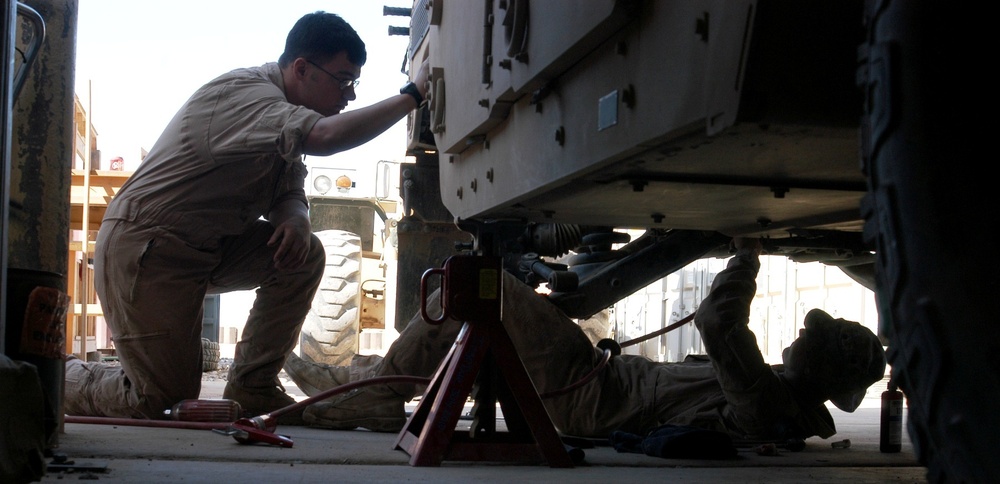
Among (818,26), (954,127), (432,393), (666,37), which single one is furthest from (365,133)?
(954,127)

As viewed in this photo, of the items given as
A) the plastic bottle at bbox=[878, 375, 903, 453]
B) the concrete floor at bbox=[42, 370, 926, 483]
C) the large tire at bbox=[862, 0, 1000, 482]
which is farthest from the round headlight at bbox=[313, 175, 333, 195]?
the large tire at bbox=[862, 0, 1000, 482]

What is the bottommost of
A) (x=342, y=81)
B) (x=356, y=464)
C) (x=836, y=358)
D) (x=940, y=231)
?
(x=356, y=464)

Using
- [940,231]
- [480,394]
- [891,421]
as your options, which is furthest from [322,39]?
[940,231]

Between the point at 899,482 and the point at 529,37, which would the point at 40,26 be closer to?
the point at 529,37

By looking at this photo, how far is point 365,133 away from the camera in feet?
9.09

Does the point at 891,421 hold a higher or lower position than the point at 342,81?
lower

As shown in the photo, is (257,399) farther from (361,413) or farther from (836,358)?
(836,358)

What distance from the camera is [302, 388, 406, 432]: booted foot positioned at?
326 centimetres

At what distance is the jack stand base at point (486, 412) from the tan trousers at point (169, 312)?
110 cm

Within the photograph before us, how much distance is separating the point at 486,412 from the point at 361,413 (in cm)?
88

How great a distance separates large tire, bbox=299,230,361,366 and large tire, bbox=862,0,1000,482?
17.6 ft

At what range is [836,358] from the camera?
9.96 ft

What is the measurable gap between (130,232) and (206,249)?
25 cm

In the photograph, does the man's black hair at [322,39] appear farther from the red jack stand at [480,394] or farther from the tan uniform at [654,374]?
the red jack stand at [480,394]
